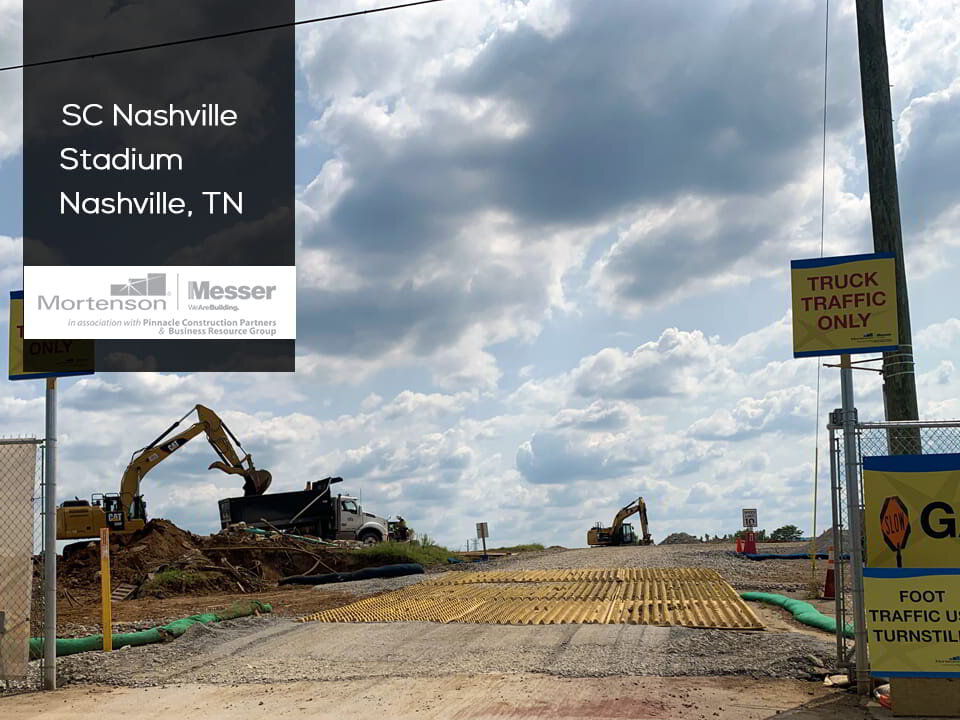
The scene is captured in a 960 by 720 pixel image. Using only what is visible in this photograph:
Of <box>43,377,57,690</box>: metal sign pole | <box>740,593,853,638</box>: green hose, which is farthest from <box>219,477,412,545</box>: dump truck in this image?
<box>43,377,57,690</box>: metal sign pole

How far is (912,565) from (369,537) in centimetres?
3283

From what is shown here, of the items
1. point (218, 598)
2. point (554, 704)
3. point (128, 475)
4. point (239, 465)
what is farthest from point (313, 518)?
point (554, 704)

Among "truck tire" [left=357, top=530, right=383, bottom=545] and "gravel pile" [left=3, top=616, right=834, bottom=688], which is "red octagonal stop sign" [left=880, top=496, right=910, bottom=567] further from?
"truck tire" [left=357, top=530, right=383, bottom=545]

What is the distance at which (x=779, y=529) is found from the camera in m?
59.8

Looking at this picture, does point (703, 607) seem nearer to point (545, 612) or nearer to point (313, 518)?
point (545, 612)

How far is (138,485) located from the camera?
37.0m

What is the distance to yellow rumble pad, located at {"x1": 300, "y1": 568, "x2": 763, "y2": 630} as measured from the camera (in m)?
15.5

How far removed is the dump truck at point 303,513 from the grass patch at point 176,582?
9.30m

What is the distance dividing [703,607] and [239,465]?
25.8 metres

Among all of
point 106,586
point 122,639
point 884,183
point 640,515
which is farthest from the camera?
point 640,515

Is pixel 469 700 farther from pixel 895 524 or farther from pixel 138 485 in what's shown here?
pixel 138 485

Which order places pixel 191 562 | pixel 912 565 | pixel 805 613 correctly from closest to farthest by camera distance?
pixel 912 565, pixel 805 613, pixel 191 562

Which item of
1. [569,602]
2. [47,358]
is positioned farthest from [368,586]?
[47,358]

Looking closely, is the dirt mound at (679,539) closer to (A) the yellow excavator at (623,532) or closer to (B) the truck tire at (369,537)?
(A) the yellow excavator at (623,532)
